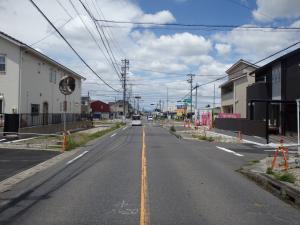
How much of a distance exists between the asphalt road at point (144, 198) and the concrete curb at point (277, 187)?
0.31m

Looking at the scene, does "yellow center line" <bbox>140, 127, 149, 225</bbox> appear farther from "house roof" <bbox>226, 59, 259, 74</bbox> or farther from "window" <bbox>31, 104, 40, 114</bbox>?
"house roof" <bbox>226, 59, 259, 74</bbox>

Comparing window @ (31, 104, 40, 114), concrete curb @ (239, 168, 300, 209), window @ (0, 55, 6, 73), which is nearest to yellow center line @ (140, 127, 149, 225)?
concrete curb @ (239, 168, 300, 209)

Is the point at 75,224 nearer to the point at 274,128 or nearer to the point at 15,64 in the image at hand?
the point at 15,64

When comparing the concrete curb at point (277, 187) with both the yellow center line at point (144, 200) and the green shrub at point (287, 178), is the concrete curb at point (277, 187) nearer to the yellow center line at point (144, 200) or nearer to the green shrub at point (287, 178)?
the green shrub at point (287, 178)

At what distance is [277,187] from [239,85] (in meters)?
49.6

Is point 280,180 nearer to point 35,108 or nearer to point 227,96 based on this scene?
point 35,108

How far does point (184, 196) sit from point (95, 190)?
2.24 m

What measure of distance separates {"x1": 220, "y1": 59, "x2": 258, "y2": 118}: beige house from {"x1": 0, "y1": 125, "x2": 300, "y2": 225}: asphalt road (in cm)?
4066

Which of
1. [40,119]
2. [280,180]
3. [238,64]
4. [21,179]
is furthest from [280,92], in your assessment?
[21,179]

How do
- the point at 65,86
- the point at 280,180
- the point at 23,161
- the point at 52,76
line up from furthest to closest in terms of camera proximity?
the point at 52,76, the point at 65,86, the point at 23,161, the point at 280,180

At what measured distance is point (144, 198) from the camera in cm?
1005

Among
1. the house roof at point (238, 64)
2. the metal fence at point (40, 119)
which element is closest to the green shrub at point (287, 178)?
the metal fence at point (40, 119)

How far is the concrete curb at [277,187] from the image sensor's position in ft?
34.5

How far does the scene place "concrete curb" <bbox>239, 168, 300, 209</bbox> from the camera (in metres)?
10.5
